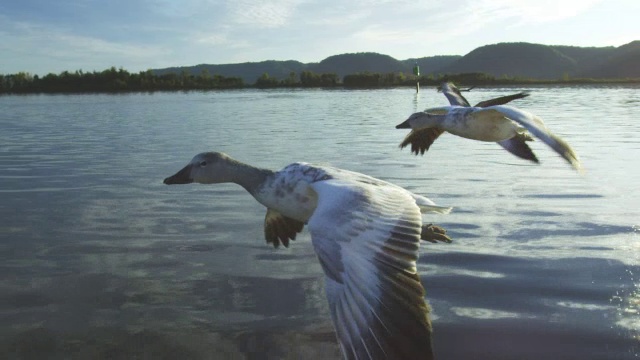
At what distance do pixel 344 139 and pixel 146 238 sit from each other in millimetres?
16922

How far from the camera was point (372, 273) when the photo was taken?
4.60 meters

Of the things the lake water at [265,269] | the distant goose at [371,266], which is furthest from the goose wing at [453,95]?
the distant goose at [371,266]

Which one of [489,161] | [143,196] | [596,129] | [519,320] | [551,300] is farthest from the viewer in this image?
[596,129]

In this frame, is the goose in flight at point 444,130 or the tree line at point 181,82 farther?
the tree line at point 181,82

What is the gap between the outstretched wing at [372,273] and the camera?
167 inches

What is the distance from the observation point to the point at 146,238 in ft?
34.4

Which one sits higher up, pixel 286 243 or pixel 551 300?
pixel 286 243

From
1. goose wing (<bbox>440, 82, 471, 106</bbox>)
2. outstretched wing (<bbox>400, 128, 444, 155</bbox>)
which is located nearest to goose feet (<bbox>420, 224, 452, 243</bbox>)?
outstretched wing (<bbox>400, 128, 444, 155</bbox>)

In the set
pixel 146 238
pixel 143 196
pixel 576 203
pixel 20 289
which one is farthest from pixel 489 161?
pixel 20 289

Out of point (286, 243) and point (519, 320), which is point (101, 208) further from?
point (519, 320)

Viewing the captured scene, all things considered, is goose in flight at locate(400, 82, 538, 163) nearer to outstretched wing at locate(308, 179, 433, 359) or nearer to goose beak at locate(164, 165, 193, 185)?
outstretched wing at locate(308, 179, 433, 359)

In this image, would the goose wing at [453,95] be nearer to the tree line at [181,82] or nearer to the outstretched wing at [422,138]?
the outstretched wing at [422,138]

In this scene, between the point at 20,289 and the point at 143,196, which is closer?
the point at 20,289

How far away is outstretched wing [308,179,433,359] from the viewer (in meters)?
4.24
